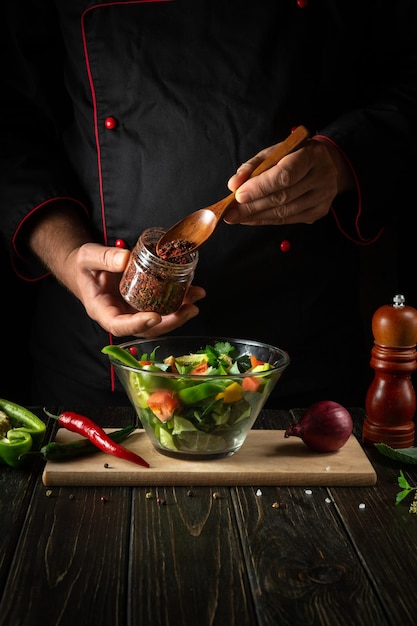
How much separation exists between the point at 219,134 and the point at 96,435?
74 centimetres

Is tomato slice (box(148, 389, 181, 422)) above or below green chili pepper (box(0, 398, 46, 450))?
above

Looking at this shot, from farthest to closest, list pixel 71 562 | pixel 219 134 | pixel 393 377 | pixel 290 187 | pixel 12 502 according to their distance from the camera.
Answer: pixel 219 134 < pixel 290 187 < pixel 393 377 < pixel 12 502 < pixel 71 562

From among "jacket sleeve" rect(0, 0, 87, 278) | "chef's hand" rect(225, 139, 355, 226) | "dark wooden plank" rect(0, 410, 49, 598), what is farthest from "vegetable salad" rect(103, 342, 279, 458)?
"jacket sleeve" rect(0, 0, 87, 278)

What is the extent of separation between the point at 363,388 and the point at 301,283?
1.08 ft

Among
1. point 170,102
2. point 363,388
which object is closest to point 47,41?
point 170,102

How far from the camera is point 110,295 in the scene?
5.33 feet

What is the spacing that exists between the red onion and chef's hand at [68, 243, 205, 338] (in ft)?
1.08

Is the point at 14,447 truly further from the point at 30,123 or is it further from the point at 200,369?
the point at 30,123

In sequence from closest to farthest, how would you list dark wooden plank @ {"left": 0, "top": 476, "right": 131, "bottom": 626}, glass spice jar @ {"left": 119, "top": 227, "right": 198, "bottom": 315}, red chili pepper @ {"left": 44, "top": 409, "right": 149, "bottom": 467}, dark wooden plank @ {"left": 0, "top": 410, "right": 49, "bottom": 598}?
dark wooden plank @ {"left": 0, "top": 476, "right": 131, "bottom": 626} → dark wooden plank @ {"left": 0, "top": 410, "right": 49, "bottom": 598} → red chili pepper @ {"left": 44, "top": 409, "right": 149, "bottom": 467} → glass spice jar @ {"left": 119, "top": 227, "right": 198, "bottom": 315}

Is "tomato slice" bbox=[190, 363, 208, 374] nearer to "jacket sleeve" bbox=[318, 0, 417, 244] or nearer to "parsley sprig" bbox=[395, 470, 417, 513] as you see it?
"parsley sprig" bbox=[395, 470, 417, 513]

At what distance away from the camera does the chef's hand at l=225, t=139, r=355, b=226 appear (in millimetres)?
1484

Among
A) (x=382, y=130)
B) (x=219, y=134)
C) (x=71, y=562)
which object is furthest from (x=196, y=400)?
(x=382, y=130)

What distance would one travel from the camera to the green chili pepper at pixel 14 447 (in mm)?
1310

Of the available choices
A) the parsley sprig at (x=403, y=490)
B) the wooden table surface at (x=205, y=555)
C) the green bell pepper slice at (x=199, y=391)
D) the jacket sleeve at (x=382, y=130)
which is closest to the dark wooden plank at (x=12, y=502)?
the wooden table surface at (x=205, y=555)
